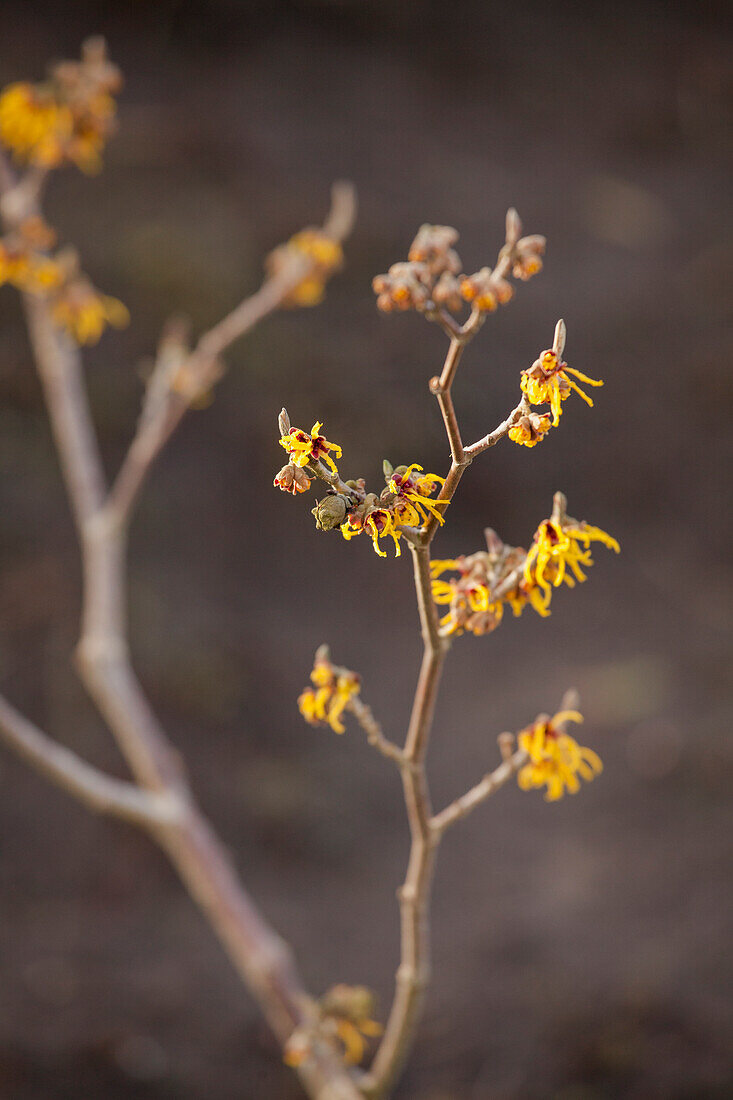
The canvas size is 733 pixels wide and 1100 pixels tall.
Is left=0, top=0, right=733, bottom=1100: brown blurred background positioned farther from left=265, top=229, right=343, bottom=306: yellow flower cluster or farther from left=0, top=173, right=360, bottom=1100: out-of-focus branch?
left=265, top=229, right=343, bottom=306: yellow flower cluster

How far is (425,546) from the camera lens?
586 millimetres

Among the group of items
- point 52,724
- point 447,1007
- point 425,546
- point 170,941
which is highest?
point 52,724

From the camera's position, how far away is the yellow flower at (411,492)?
55cm

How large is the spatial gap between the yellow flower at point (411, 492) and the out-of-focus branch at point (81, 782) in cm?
72

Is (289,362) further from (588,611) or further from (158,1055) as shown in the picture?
(158,1055)

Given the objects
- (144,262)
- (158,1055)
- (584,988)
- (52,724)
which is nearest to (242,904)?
(158,1055)

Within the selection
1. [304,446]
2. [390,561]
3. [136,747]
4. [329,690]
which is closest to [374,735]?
[329,690]

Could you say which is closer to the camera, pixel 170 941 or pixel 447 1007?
pixel 447 1007

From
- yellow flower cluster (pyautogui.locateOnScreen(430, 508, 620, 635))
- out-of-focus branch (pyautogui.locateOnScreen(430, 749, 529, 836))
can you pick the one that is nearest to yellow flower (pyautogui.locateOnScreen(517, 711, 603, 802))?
out-of-focus branch (pyautogui.locateOnScreen(430, 749, 529, 836))

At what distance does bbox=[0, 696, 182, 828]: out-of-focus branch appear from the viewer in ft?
3.55

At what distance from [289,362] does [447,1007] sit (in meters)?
2.62

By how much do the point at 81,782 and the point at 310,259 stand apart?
877mm

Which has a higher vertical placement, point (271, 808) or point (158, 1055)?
point (271, 808)

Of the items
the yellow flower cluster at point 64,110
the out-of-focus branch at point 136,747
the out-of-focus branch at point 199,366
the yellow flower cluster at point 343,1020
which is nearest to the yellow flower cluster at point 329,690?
the yellow flower cluster at point 343,1020
